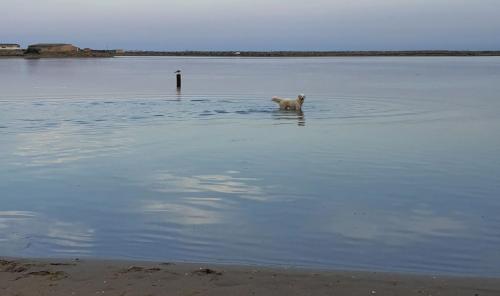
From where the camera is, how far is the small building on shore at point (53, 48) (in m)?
159

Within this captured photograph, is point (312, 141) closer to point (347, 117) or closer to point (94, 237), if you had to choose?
point (347, 117)

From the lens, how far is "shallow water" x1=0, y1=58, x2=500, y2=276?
23.3 ft

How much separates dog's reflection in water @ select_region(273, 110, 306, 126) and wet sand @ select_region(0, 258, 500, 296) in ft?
45.1

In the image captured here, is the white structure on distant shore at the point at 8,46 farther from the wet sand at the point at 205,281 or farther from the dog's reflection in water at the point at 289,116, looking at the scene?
the wet sand at the point at 205,281

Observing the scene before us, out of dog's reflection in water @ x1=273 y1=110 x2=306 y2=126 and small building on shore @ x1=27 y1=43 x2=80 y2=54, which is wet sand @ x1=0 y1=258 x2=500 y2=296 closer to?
dog's reflection in water @ x1=273 y1=110 x2=306 y2=126

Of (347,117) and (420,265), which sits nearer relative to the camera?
(420,265)

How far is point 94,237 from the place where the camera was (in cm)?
758

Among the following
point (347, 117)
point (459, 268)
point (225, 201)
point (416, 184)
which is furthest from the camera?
point (347, 117)

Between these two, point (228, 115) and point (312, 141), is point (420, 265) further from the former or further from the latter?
point (228, 115)

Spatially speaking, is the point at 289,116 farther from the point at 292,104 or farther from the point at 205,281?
the point at 205,281

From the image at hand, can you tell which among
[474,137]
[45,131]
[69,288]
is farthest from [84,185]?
[474,137]

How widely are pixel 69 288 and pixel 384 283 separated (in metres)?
2.73

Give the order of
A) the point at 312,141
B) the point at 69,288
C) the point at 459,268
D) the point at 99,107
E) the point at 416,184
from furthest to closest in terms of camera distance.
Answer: the point at 99,107 → the point at 312,141 → the point at 416,184 → the point at 459,268 → the point at 69,288

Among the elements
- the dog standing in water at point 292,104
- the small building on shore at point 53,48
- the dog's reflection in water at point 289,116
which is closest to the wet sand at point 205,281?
the dog's reflection in water at point 289,116
